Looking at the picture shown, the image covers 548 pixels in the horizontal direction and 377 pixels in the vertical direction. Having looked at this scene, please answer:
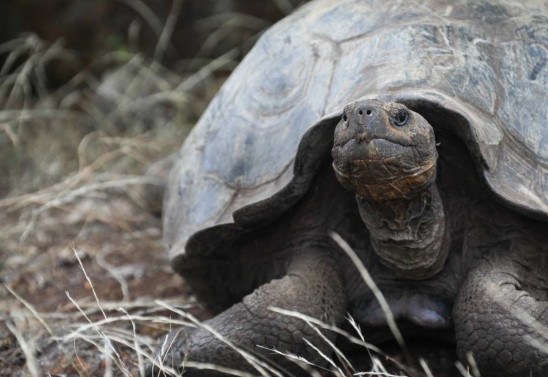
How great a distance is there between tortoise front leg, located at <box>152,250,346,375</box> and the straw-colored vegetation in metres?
0.06

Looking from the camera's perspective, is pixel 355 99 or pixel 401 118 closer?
pixel 401 118

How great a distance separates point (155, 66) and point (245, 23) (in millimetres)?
969

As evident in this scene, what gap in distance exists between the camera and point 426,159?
263 cm

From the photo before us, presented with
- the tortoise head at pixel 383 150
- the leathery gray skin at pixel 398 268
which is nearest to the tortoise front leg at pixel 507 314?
the leathery gray skin at pixel 398 268

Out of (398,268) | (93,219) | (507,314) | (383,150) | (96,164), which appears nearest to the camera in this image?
(383,150)

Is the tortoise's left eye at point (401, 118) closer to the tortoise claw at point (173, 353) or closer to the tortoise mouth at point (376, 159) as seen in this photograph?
the tortoise mouth at point (376, 159)

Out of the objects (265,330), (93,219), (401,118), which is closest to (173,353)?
(265,330)

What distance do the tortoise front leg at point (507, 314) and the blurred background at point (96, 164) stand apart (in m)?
0.90

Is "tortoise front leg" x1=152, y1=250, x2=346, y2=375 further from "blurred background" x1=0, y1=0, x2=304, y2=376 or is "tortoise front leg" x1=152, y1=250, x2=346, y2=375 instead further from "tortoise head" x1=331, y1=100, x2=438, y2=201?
"tortoise head" x1=331, y1=100, x2=438, y2=201

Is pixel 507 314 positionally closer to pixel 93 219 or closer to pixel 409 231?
pixel 409 231

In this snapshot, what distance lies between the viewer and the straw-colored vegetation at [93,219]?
3.18 m

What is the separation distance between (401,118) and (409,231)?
44 centimetres

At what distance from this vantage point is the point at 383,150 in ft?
8.30

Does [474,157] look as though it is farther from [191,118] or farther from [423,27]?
[191,118]
